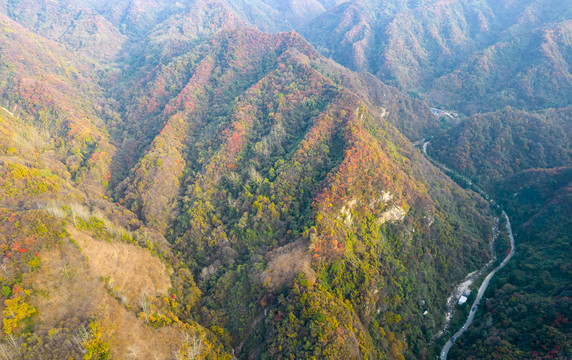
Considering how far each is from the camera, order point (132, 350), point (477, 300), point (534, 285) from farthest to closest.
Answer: point (477, 300) < point (534, 285) < point (132, 350)

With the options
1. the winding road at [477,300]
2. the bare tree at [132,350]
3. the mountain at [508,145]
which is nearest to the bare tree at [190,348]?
the bare tree at [132,350]

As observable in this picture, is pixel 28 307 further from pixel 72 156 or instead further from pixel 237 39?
pixel 237 39

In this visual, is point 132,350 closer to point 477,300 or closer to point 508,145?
point 477,300

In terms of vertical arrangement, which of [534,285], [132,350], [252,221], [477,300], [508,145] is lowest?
[508,145]

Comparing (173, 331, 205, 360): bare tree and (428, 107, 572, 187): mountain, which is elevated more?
(173, 331, 205, 360): bare tree

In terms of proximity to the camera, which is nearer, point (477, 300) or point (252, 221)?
point (252, 221)

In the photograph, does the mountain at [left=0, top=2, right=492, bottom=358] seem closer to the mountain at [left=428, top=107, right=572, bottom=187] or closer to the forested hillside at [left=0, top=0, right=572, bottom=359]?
the forested hillside at [left=0, top=0, right=572, bottom=359]

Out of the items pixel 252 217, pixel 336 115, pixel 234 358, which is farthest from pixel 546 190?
pixel 234 358

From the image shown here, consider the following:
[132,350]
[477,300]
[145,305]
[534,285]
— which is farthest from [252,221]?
[534,285]

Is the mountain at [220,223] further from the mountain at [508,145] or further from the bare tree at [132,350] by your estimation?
the mountain at [508,145]

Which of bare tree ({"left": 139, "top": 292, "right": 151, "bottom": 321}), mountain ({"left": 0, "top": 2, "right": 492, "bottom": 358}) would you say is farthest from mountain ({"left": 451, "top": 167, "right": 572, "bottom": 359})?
bare tree ({"left": 139, "top": 292, "right": 151, "bottom": 321})

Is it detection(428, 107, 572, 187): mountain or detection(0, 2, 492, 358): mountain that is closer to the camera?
detection(0, 2, 492, 358): mountain
